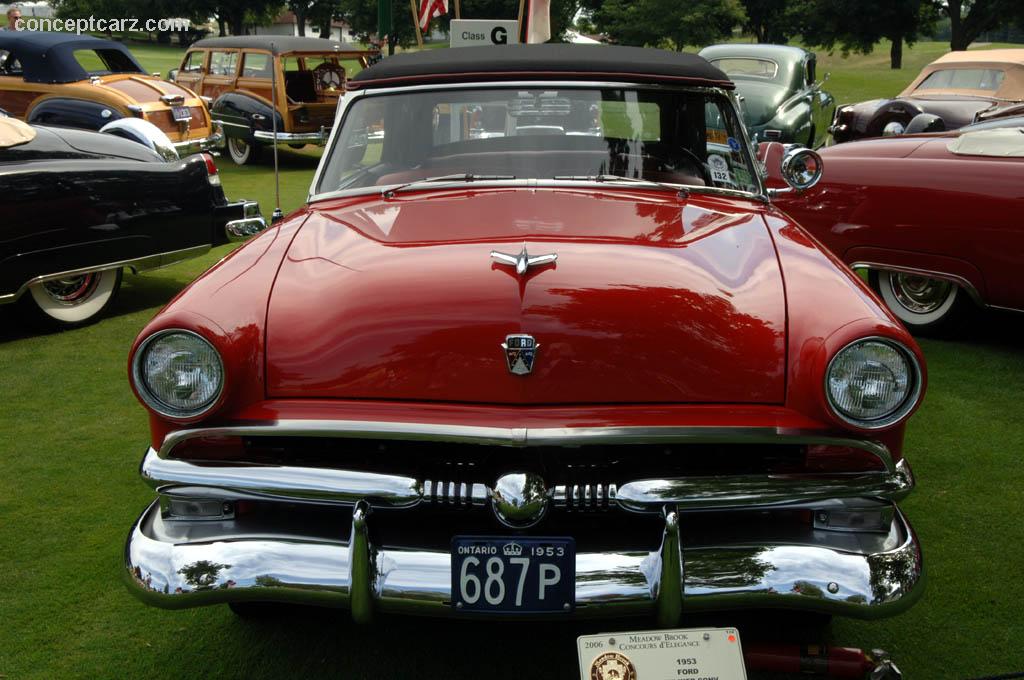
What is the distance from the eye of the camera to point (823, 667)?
8.64 ft

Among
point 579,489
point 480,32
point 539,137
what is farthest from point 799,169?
point 480,32

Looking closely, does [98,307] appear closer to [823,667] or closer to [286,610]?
[286,610]

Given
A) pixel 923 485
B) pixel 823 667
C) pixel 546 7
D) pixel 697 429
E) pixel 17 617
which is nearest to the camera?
pixel 697 429

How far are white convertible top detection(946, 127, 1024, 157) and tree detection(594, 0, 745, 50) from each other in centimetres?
3284

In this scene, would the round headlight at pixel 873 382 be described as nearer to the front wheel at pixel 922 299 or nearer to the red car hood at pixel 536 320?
the red car hood at pixel 536 320

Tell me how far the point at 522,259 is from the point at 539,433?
1.66ft

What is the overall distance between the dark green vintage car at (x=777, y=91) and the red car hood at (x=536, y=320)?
424 inches

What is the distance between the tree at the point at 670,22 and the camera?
124ft

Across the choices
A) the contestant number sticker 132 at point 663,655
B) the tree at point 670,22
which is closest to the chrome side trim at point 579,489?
the contestant number sticker 132 at point 663,655

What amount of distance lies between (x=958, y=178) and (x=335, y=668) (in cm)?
412

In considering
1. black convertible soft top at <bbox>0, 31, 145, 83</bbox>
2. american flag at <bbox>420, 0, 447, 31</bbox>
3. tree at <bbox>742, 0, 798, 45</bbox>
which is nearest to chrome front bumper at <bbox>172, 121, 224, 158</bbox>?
black convertible soft top at <bbox>0, 31, 145, 83</bbox>

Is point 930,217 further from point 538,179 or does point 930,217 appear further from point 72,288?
point 72,288

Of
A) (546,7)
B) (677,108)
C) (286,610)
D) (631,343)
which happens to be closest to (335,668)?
(286,610)

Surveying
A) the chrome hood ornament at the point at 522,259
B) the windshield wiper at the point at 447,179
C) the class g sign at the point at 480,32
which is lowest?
the chrome hood ornament at the point at 522,259
